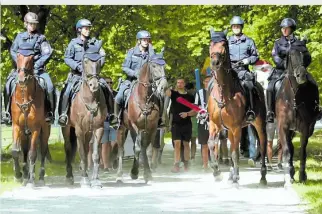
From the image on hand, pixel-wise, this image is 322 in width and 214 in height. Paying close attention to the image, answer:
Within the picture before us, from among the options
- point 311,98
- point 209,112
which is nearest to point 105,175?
point 209,112

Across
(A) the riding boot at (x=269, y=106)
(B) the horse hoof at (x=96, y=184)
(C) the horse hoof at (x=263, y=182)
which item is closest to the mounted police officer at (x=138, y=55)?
(B) the horse hoof at (x=96, y=184)

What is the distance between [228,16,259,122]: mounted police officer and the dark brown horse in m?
0.59

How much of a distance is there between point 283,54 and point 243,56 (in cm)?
106

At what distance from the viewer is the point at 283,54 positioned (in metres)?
19.4

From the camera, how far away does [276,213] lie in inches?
575

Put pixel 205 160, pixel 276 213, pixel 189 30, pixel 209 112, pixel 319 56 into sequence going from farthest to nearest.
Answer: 1. pixel 189 30
2. pixel 319 56
3. pixel 205 160
4. pixel 209 112
5. pixel 276 213

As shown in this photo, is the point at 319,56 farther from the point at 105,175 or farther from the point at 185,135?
the point at 105,175

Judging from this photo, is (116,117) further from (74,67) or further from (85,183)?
(85,183)

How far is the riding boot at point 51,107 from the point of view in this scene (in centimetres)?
2020

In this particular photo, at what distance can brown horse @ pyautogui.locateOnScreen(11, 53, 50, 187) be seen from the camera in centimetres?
1878

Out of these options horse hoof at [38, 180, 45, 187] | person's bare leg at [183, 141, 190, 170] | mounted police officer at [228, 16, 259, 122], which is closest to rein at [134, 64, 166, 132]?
mounted police officer at [228, 16, 259, 122]

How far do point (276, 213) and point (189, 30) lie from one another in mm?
19941

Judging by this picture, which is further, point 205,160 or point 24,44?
point 205,160

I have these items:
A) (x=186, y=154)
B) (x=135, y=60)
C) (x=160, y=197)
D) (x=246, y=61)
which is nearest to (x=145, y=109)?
(x=135, y=60)
